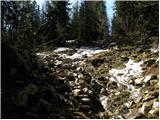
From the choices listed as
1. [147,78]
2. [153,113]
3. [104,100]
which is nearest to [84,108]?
[104,100]

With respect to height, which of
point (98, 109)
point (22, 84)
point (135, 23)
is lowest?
point (98, 109)

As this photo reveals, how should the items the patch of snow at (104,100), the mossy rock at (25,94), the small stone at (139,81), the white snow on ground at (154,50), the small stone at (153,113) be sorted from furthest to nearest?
the white snow on ground at (154,50), the small stone at (139,81), the patch of snow at (104,100), the mossy rock at (25,94), the small stone at (153,113)

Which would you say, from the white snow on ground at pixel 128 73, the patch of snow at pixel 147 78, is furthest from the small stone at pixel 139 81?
the white snow on ground at pixel 128 73

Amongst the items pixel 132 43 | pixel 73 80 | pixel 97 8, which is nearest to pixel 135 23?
pixel 132 43

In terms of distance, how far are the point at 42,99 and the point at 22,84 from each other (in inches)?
73.2

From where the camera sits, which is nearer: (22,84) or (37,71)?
(22,84)

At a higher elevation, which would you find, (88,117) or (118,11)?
(118,11)

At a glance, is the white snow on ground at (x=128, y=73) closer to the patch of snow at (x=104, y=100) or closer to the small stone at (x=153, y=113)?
the patch of snow at (x=104, y=100)

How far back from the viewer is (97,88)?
71.2ft

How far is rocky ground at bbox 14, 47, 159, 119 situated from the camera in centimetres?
1650

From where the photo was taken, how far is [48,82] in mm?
20875

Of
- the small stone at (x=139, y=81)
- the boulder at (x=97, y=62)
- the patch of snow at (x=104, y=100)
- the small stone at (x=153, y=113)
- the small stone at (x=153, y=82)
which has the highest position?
the boulder at (x=97, y=62)

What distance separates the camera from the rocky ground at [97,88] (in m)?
16.5

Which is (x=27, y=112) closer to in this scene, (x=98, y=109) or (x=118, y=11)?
(x=98, y=109)
